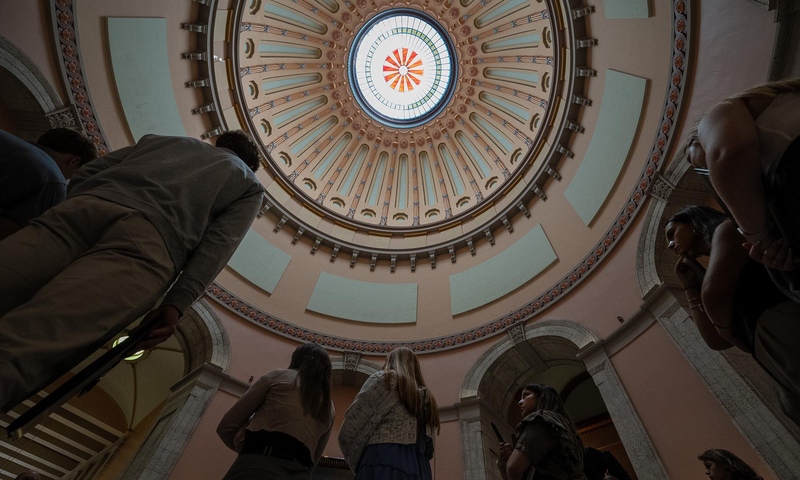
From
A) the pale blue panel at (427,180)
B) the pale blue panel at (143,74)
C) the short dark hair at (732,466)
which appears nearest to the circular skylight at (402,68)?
the pale blue panel at (427,180)

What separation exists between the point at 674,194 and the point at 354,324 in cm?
754

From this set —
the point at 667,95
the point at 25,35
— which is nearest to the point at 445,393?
the point at 667,95

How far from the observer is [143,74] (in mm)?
8492

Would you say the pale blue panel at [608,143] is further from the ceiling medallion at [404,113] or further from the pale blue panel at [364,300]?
the pale blue panel at [364,300]

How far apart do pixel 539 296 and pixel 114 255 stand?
873 centimetres

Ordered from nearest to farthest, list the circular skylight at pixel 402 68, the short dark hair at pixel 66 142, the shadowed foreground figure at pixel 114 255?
the shadowed foreground figure at pixel 114 255 → the short dark hair at pixel 66 142 → the circular skylight at pixel 402 68

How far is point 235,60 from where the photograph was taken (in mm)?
11180

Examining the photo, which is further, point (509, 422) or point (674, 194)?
point (509, 422)

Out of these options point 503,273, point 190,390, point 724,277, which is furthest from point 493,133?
point 724,277

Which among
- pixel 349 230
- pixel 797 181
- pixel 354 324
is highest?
pixel 349 230

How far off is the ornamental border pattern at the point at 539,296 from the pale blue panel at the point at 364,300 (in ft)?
2.69

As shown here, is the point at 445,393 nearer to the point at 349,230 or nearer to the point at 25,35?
the point at 349,230

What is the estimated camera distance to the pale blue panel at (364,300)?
10.7m

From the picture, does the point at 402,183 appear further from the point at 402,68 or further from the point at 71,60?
the point at 71,60
